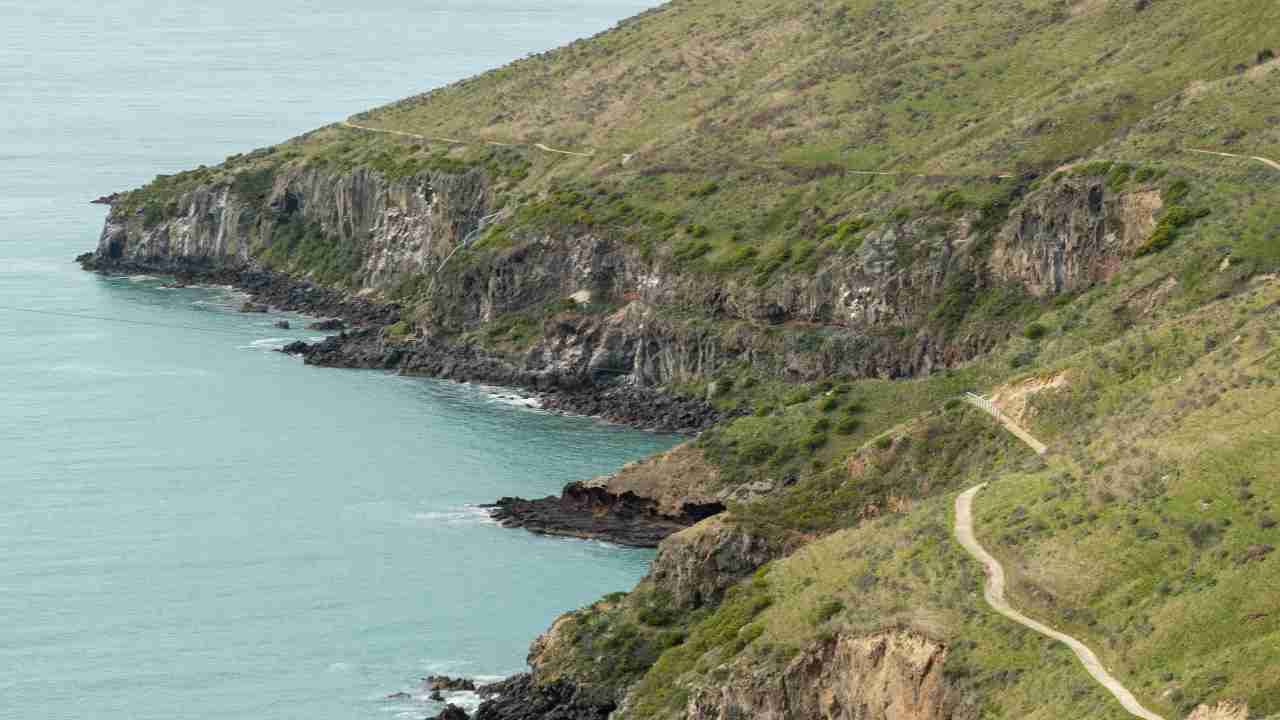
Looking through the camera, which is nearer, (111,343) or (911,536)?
(911,536)

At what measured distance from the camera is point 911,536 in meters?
93.2

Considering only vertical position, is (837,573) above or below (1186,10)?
below

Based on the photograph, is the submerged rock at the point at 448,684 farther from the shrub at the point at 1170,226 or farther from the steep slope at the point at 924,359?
the shrub at the point at 1170,226

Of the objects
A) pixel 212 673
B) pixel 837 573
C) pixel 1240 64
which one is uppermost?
pixel 1240 64

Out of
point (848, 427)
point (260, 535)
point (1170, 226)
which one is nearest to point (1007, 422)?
point (848, 427)

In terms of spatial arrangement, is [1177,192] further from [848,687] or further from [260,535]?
[848,687]

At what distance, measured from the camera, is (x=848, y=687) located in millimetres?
84875

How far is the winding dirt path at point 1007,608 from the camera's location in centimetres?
7394

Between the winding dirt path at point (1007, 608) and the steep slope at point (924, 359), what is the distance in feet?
1.73

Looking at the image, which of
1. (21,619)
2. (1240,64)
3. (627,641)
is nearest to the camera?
(627,641)

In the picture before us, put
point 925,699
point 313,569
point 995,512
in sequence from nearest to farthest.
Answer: point 925,699 → point 995,512 → point 313,569

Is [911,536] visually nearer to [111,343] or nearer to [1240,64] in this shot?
[1240,64]

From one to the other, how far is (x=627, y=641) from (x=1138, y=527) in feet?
91.2

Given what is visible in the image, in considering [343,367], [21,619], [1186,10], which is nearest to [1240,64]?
[1186,10]
